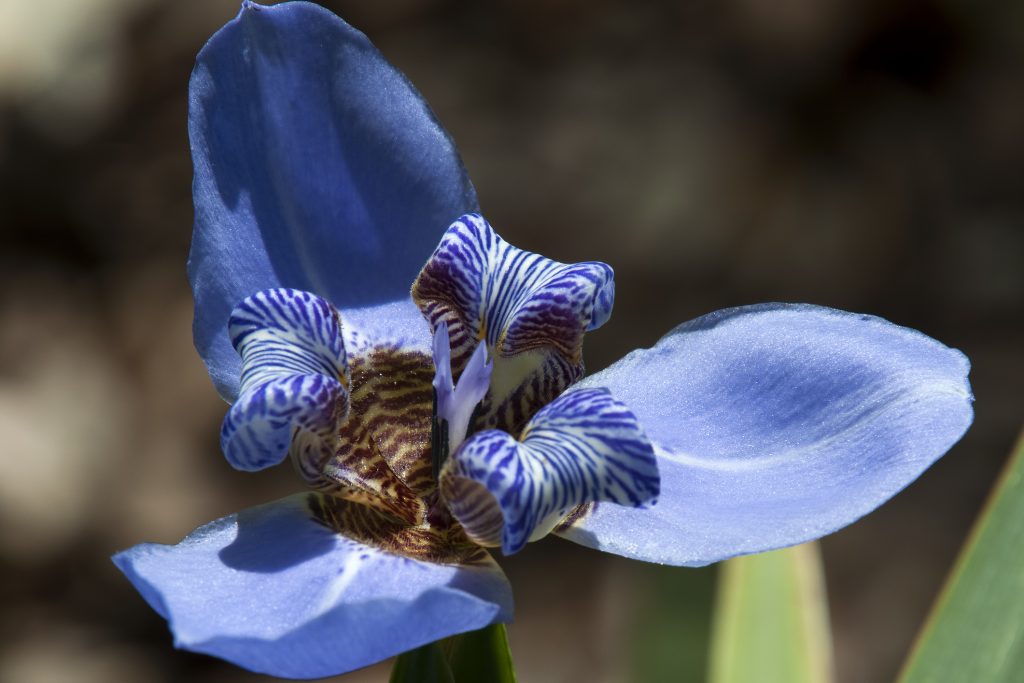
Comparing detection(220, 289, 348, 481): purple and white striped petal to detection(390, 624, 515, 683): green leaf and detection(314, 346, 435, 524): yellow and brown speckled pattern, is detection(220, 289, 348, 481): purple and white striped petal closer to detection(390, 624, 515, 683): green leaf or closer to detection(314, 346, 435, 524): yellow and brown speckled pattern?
detection(314, 346, 435, 524): yellow and brown speckled pattern

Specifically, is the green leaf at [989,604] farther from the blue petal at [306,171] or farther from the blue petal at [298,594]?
the blue petal at [306,171]

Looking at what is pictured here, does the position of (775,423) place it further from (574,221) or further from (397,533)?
(574,221)

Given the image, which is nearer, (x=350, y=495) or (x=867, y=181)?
(x=350, y=495)

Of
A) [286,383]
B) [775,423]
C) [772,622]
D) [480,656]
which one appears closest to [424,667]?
[480,656]

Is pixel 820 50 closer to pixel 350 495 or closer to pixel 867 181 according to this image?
pixel 867 181

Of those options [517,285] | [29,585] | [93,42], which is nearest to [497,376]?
[517,285]

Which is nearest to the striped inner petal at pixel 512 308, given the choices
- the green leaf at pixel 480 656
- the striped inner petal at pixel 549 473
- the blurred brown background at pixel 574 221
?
the striped inner petal at pixel 549 473

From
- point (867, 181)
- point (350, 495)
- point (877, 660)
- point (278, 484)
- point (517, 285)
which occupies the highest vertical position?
point (517, 285)
